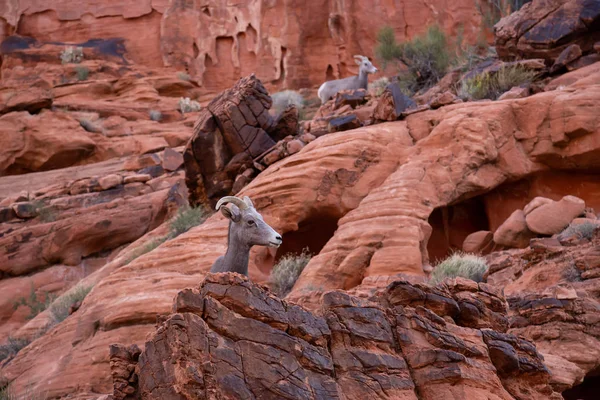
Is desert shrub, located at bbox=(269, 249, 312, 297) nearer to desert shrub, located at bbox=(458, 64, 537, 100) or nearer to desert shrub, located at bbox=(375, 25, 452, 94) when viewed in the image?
desert shrub, located at bbox=(458, 64, 537, 100)

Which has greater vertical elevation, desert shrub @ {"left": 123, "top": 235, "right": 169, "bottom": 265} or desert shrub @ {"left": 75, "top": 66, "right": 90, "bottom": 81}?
desert shrub @ {"left": 75, "top": 66, "right": 90, "bottom": 81}

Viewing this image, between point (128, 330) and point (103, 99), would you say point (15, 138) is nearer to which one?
point (103, 99)

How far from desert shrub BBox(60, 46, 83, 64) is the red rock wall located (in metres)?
1.38

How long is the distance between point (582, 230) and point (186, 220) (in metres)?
7.41

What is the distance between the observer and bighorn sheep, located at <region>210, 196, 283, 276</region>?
34.0ft

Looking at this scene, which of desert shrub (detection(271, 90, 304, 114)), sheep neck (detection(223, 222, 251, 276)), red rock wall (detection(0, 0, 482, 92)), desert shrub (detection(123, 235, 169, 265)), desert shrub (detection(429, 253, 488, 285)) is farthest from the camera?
red rock wall (detection(0, 0, 482, 92))

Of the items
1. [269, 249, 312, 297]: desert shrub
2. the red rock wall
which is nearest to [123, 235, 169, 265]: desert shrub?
[269, 249, 312, 297]: desert shrub

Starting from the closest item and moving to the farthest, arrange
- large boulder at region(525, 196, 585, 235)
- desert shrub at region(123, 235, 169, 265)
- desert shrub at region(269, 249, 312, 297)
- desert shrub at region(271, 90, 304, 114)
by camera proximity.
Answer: large boulder at region(525, 196, 585, 235), desert shrub at region(269, 249, 312, 297), desert shrub at region(123, 235, 169, 265), desert shrub at region(271, 90, 304, 114)

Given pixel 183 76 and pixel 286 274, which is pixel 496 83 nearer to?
pixel 286 274

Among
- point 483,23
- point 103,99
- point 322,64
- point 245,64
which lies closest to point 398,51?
point 483,23

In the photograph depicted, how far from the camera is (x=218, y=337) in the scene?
6.58 m

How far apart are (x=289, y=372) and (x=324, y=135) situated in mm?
9158

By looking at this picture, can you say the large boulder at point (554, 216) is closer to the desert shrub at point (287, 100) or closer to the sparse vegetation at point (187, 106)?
the desert shrub at point (287, 100)

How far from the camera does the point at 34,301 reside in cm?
1725
